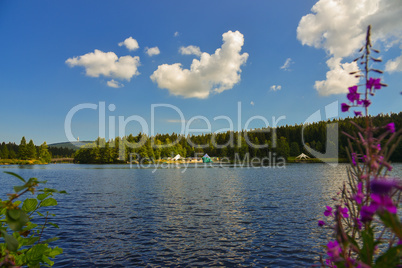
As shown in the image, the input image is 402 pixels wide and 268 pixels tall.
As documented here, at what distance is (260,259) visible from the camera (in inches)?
507

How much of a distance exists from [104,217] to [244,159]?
553 ft

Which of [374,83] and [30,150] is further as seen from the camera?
[30,150]

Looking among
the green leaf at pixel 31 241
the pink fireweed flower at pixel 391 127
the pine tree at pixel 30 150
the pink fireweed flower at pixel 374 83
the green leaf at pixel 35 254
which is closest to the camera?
the pink fireweed flower at pixel 391 127

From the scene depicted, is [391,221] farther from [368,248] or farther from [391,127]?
[391,127]

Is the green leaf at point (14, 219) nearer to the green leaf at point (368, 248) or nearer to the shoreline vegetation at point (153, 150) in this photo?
the green leaf at point (368, 248)

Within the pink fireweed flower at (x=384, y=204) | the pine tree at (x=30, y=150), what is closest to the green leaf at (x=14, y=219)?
the pink fireweed flower at (x=384, y=204)

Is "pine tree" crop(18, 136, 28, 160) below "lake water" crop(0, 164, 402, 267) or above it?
above

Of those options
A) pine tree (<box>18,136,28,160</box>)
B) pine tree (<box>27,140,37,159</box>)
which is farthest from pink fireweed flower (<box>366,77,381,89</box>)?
pine tree (<box>27,140,37,159</box>)

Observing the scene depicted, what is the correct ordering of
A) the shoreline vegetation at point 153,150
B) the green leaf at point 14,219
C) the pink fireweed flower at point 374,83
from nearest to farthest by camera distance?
the green leaf at point 14,219, the pink fireweed flower at point 374,83, the shoreline vegetation at point 153,150

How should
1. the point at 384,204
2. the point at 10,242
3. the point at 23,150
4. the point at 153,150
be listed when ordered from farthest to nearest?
the point at 153,150
the point at 23,150
the point at 10,242
the point at 384,204

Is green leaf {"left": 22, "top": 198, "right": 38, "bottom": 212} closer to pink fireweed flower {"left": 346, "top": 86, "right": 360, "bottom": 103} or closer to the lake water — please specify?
pink fireweed flower {"left": 346, "top": 86, "right": 360, "bottom": 103}

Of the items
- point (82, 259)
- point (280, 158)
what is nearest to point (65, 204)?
point (82, 259)

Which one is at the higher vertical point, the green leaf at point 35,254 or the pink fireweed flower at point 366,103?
the pink fireweed flower at point 366,103

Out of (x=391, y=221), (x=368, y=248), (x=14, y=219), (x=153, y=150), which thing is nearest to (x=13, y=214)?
(x=14, y=219)
